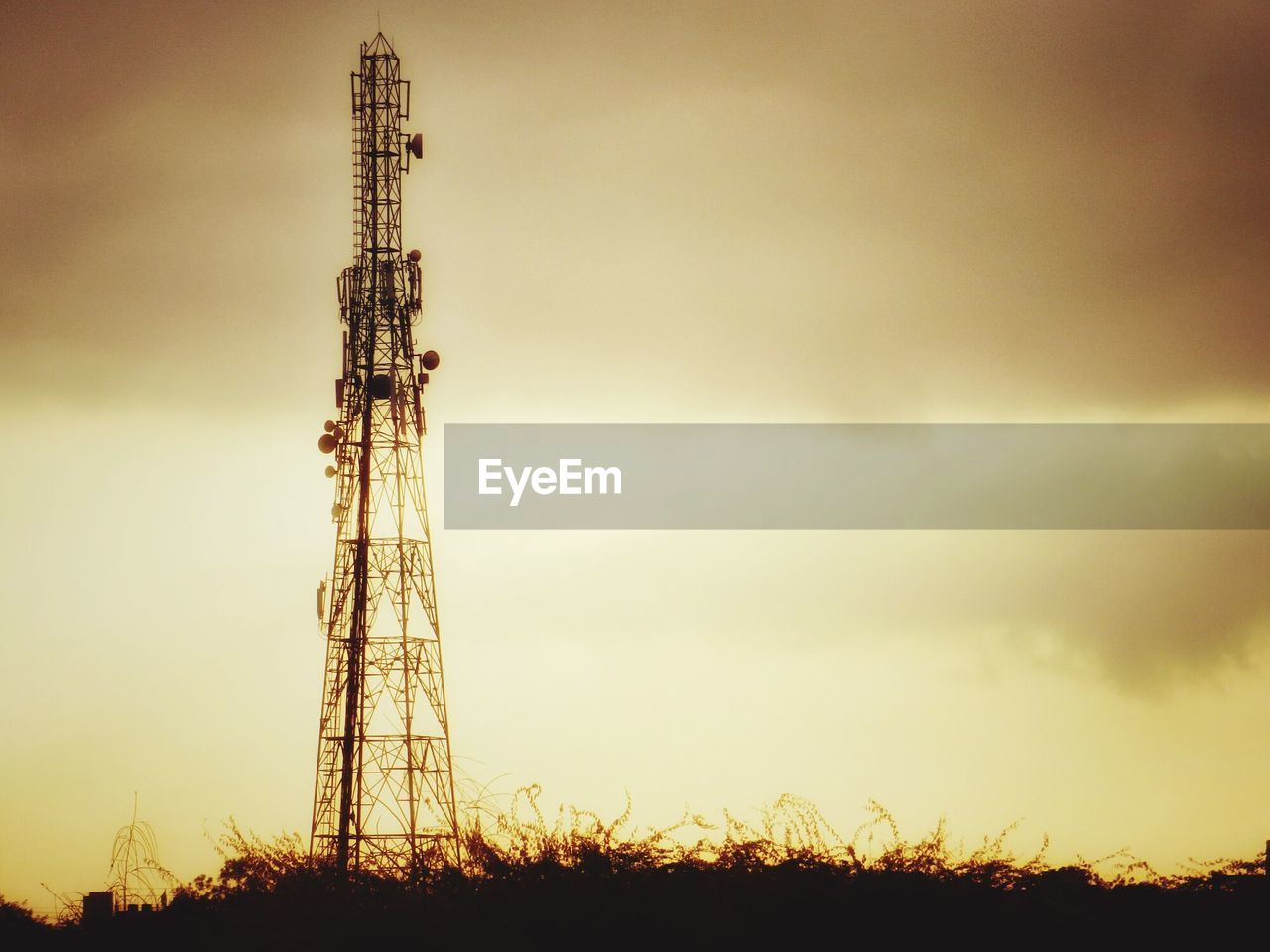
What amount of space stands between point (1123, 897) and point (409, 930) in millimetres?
8087

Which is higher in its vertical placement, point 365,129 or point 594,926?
point 365,129

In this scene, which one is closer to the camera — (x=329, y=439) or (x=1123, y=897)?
(x=1123, y=897)

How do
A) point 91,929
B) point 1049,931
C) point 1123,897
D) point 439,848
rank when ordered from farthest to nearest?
point 91,929 → point 439,848 → point 1123,897 → point 1049,931

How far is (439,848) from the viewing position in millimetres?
17891

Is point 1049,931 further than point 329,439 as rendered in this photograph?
No

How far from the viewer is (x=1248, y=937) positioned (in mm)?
15914

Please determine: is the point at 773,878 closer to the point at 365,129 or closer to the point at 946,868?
the point at 946,868

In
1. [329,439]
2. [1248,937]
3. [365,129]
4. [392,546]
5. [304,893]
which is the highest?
[365,129]

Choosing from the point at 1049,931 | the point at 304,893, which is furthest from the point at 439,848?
the point at 1049,931

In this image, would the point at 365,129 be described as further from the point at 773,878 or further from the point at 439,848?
the point at 773,878

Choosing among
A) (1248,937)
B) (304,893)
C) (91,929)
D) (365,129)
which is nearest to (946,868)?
(1248,937)

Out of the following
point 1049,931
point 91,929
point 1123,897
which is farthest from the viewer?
point 91,929

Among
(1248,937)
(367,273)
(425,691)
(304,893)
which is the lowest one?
(1248,937)

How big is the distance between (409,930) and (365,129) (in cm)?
2145
